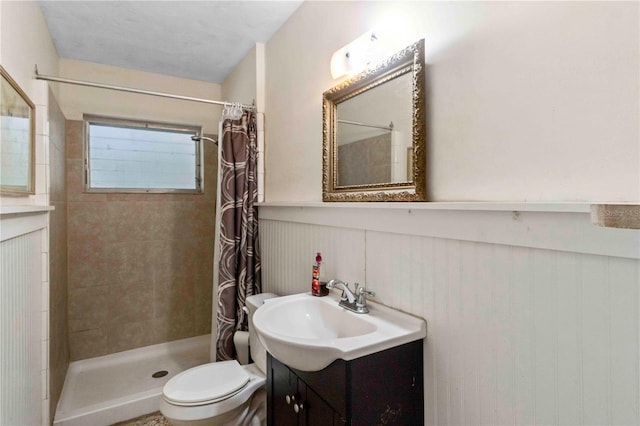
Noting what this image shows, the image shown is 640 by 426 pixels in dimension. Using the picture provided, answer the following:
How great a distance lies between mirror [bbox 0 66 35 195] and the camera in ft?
3.97

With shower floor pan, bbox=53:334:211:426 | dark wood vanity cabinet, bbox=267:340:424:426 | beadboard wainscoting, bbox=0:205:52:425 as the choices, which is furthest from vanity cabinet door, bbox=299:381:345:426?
shower floor pan, bbox=53:334:211:426

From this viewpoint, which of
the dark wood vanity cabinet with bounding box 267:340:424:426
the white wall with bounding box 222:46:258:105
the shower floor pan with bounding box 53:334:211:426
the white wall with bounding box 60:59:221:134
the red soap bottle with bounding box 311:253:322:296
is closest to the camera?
the dark wood vanity cabinet with bounding box 267:340:424:426

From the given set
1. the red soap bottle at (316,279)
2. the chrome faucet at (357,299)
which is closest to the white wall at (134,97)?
the red soap bottle at (316,279)

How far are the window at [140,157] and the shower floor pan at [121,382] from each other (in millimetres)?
1380

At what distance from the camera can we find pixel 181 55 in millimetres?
2545

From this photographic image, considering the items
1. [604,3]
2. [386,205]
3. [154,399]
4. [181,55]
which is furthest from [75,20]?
[604,3]

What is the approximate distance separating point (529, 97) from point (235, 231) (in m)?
1.81

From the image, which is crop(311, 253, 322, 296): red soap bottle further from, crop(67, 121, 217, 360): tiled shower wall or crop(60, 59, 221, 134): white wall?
crop(60, 59, 221, 134): white wall

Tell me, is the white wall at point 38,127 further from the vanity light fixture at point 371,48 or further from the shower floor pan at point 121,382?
the vanity light fixture at point 371,48

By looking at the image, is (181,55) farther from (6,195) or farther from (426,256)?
(426,256)

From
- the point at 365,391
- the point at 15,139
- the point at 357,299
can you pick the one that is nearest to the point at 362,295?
the point at 357,299

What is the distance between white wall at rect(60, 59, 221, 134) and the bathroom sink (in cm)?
222

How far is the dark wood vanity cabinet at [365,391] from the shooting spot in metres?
1.00

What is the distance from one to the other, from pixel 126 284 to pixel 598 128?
10.3 feet
